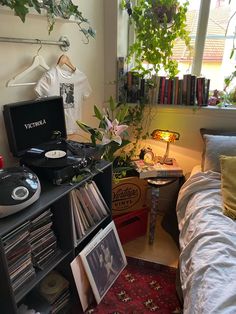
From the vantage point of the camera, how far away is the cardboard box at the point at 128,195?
1722 millimetres

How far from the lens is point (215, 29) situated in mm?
1844

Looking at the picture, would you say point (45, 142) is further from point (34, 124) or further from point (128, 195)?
point (128, 195)

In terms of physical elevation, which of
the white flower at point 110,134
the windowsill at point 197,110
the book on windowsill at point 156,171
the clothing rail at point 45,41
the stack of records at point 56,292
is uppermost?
the clothing rail at point 45,41

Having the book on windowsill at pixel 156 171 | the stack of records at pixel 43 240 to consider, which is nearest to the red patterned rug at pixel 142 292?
the stack of records at pixel 43 240

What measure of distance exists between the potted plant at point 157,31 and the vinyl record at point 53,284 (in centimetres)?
147

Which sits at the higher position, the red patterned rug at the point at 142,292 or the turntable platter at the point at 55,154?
the turntable platter at the point at 55,154

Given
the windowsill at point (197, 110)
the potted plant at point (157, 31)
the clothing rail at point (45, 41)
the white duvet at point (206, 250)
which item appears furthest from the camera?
the windowsill at point (197, 110)

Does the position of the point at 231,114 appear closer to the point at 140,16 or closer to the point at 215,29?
the point at 215,29

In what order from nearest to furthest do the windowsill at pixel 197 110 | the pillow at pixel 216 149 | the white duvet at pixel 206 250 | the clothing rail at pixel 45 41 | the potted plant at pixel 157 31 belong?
the white duvet at pixel 206 250 < the clothing rail at pixel 45 41 < the pillow at pixel 216 149 < the potted plant at pixel 157 31 < the windowsill at pixel 197 110

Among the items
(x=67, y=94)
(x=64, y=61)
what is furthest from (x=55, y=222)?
A: (x=64, y=61)

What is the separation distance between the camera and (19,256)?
1.01 metres

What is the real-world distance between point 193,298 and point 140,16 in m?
1.72

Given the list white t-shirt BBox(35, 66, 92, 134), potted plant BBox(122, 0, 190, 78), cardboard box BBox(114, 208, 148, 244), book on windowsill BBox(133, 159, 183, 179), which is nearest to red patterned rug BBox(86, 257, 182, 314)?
cardboard box BBox(114, 208, 148, 244)

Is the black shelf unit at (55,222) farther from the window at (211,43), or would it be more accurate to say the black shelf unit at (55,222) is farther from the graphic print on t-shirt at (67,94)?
the window at (211,43)
